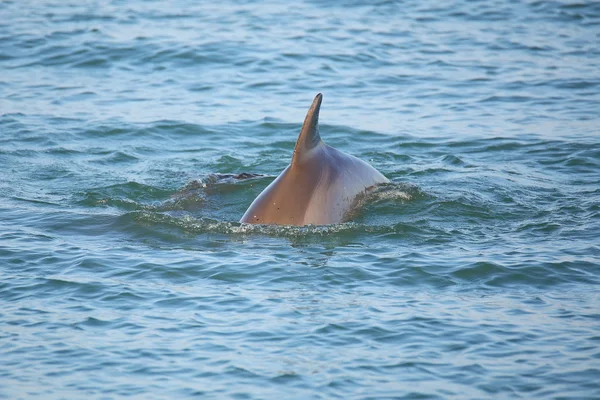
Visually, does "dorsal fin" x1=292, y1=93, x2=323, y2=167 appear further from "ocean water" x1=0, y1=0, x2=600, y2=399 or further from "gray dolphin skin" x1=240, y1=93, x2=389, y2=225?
"ocean water" x1=0, y1=0, x2=600, y2=399

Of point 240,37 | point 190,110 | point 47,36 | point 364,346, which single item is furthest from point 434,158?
point 47,36

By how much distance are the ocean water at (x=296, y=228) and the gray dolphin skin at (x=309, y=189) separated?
18 centimetres

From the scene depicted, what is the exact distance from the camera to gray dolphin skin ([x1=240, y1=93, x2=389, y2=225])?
9.42 m

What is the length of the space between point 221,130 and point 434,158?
394 cm

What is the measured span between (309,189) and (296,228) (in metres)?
0.44

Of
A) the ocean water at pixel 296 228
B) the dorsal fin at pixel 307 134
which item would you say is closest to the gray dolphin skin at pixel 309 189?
the dorsal fin at pixel 307 134

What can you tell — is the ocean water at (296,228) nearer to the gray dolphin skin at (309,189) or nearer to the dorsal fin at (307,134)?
the gray dolphin skin at (309,189)

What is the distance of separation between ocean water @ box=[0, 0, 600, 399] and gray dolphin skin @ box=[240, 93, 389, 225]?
0.18 m

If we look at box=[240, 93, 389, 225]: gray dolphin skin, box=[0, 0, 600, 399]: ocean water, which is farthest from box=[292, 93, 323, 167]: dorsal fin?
box=[0, 0, 600, 399]: ocean water

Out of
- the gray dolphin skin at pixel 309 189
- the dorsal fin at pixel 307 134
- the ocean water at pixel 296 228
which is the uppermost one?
the dorsal fin at pixel 307 134

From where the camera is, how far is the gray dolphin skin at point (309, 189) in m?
9.42

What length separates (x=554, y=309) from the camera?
805cm

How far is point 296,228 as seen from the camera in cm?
949

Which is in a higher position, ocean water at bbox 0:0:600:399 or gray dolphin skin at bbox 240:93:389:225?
gray dolphin skin at bbox 240:93:389:225
